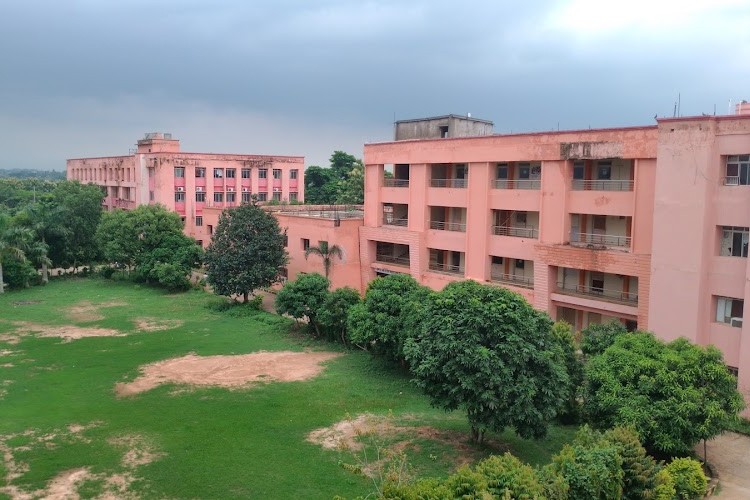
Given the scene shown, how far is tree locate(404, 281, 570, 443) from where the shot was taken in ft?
50.8

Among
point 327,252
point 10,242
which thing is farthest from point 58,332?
point 327,252

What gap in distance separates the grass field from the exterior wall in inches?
249

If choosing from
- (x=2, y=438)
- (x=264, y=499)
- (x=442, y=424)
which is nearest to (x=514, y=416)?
(x=442, y=424)

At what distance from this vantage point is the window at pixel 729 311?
2064cm

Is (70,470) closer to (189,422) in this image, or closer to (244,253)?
(189,422)

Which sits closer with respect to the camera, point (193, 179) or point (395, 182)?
point (395, 182)

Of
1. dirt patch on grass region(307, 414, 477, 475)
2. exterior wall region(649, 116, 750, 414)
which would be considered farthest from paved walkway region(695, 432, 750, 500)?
dirt patch on grass region(307, 414, 477, 475)

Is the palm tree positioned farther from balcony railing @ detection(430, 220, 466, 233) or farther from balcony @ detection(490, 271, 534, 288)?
balcony @ detection(490, 271, 534, 288)

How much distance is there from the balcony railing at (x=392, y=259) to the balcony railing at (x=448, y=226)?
10.4 ft

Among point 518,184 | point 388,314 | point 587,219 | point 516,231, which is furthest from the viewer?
point 516,231

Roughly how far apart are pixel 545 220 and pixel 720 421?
43.6 feet

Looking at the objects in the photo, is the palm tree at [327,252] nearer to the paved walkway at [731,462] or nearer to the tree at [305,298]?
the tree at [305,298]

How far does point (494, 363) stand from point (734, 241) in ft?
35.2

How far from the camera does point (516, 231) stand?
98.5 ft
